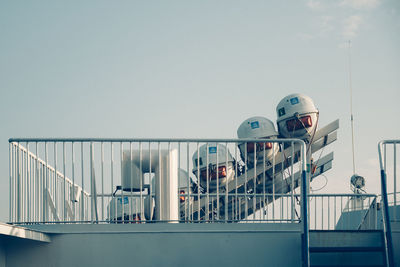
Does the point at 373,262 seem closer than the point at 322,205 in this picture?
Yes

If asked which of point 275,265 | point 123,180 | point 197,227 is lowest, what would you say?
point 275,265

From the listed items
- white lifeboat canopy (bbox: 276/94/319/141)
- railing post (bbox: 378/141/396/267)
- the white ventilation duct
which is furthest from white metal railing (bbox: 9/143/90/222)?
white lifeboat canopy (bbox: 276/94/319/141)

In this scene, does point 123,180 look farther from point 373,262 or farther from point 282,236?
point 373,262

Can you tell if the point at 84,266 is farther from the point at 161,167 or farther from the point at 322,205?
the point at 322,205

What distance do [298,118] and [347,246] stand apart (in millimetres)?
8004

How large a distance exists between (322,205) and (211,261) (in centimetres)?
315

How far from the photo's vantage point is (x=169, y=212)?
6.68 m

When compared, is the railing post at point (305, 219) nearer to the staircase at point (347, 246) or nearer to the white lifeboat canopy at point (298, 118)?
the staircase at point (347, 246)

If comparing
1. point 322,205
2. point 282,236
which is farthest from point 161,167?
point 322,205

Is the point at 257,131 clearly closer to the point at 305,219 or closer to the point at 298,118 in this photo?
the point at 298,118

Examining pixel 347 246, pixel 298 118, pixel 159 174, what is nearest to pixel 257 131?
pixel 298 118

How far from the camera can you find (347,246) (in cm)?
645

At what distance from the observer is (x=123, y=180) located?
6.75 metres

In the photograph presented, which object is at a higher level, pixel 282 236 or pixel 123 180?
pixel 123 180
